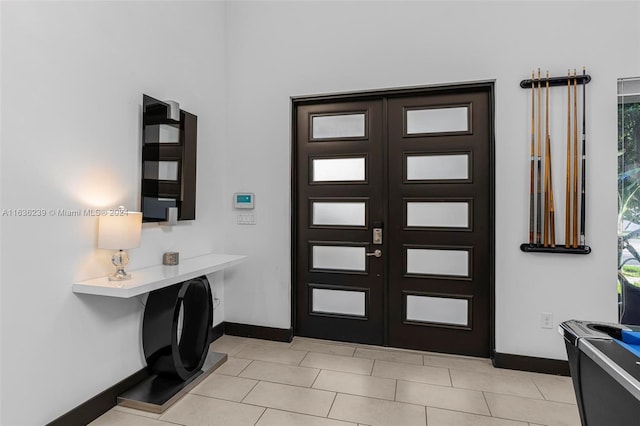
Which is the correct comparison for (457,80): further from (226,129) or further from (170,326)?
(170,326)

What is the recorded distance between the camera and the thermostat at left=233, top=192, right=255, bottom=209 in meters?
3.45

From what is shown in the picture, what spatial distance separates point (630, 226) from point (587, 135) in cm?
81

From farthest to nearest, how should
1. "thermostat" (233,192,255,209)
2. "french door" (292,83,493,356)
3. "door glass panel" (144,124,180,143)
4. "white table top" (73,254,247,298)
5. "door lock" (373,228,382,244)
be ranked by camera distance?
"thermostat" (233,192,255,209) < "door lock" (373,228,382,244) < "french door" (292,83,493,356) < "door glass panel" (144,124,180,143) < "white table top" (73,254,247,298)

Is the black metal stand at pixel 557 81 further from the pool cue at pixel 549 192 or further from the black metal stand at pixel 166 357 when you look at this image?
the black metal stand at pixel 166 357

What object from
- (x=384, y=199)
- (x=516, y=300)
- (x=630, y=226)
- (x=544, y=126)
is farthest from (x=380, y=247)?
(x=630, y=226)

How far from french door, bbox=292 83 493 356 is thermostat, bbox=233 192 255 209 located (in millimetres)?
461

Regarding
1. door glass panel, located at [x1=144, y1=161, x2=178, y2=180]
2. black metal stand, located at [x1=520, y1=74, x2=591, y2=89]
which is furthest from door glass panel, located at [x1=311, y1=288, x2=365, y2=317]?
black metal stand, located at [x1=520, y1=74, x2=591, y2=89]

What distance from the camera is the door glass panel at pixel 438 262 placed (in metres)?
3.04

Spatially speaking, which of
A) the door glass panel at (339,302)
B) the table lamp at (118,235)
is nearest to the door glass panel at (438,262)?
the door glass panel at (339,302)

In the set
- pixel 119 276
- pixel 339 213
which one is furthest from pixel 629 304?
pixel 119 276

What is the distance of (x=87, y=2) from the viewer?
2.07 meters

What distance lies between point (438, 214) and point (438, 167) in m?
0.42

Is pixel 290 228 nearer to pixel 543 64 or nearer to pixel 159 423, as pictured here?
pixel 159 423

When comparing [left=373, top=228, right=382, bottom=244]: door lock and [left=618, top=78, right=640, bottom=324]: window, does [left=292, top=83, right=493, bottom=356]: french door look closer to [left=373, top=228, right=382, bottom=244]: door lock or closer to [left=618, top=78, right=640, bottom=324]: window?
[left=373, top=228, right=382, bottom=244]: door lock
